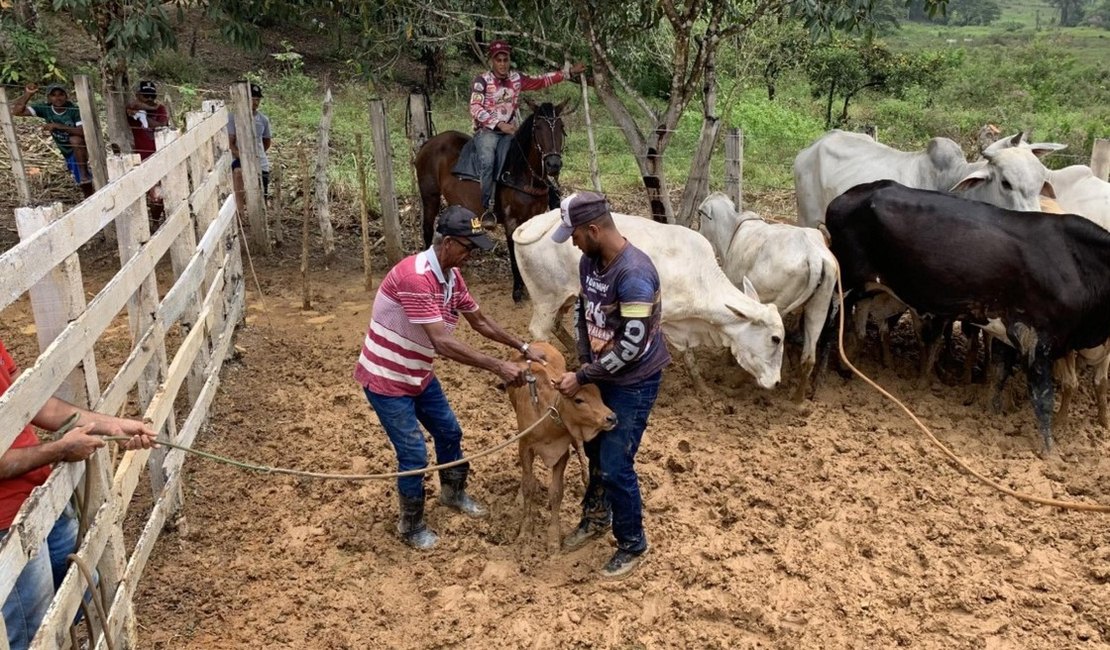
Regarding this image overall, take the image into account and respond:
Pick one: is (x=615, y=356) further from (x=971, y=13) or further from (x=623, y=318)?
(x=971, y=13)

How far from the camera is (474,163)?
29.0ft

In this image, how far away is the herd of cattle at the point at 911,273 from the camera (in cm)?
606

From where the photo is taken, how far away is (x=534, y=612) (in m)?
4.25

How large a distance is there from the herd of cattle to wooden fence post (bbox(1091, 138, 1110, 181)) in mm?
1699

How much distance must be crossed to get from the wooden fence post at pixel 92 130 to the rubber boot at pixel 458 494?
5656 millimetres

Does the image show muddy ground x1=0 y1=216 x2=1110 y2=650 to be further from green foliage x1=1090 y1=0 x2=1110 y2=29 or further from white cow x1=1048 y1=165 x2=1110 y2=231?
green foliage x1=1090 y1=0 x2=1110 y2=29

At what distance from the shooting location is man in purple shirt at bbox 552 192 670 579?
13.0ft

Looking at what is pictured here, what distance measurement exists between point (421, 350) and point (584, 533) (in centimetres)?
137

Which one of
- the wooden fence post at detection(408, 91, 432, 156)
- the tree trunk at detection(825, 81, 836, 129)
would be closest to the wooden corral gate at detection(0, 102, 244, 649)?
the wooden fence post at detection(408, 91, 432, 156)

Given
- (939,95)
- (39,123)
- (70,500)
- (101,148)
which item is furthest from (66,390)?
(939,95)

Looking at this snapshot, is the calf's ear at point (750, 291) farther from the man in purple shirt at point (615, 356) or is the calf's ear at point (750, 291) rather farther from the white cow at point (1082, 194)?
the white cow at point (1082, 194)

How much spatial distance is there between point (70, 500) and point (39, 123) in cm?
1171

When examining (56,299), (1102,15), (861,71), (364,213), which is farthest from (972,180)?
(1102,15)

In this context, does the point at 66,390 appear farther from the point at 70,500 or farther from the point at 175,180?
the point at 175,180
